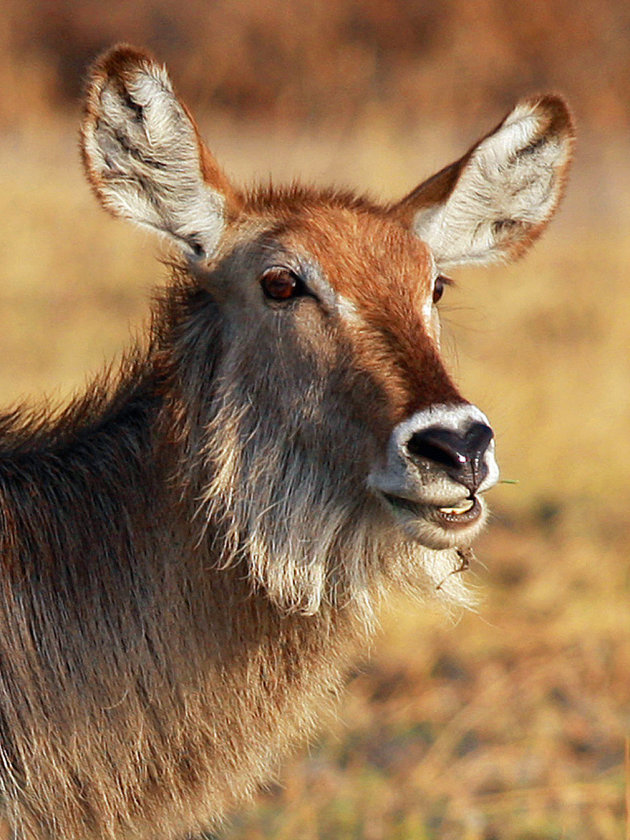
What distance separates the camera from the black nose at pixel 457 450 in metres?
3.26

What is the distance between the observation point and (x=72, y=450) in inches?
152

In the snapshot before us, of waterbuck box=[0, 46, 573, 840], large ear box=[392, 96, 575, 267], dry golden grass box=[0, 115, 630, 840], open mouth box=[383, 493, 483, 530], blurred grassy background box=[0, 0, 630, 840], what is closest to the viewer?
open mouth box=[383, 493, 483, 530]

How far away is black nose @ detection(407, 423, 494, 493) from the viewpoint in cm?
326

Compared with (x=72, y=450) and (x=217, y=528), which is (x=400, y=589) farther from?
(x=72, y=450)

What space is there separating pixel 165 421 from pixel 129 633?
0.56m

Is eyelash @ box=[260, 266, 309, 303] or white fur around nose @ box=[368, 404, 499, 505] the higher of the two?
eyelash @ box=[260, 266, 309, 303]

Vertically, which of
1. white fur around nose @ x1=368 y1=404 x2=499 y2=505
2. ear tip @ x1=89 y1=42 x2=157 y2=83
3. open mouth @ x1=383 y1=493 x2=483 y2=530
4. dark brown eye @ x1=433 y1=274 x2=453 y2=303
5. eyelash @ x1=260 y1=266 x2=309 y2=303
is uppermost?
ear tip @ x1=89 y1=42 x2=157 y2=83

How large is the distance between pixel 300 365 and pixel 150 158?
2.32 feet

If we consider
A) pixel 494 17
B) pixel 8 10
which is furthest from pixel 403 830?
pixel 494 17

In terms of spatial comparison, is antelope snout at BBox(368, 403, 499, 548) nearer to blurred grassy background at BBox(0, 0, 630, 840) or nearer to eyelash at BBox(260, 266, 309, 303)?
eyelash at BBox(260, 266, 309, 303)

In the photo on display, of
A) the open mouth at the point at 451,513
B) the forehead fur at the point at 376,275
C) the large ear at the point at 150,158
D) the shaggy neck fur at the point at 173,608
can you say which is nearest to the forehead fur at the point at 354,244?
the forehead fur at the point at 376,275

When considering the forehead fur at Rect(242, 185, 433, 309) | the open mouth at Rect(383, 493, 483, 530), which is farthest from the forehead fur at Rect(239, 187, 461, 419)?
the open mouth at Rect(383, 493, 483, 530)

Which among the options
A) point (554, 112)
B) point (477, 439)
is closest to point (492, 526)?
point (554, 112)

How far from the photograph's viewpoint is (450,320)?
15.9ft
